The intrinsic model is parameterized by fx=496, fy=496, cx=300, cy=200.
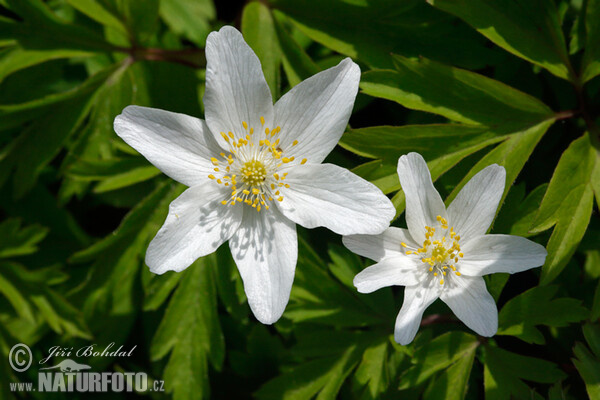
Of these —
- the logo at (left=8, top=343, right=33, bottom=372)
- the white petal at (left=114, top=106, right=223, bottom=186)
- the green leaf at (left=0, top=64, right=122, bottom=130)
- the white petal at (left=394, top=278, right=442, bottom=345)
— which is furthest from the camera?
the logo at (left=8, top=343, right=33, bottom=372)

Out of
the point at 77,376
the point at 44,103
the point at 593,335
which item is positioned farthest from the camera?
the point at 77,376

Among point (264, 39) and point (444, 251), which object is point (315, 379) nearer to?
point (444, 251)

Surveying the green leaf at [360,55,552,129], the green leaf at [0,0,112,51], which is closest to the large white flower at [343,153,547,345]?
the green leaf at [360,55,552,129]

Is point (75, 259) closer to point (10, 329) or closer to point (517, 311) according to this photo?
point (10, 329)

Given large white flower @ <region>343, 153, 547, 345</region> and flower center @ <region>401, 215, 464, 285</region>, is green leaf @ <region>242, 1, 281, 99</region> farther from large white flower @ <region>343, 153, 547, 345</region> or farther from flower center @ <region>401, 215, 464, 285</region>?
flower center @ <region>401, 215, 464, 285</region>

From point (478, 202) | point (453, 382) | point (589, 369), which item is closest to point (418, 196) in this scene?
point (478, 202)

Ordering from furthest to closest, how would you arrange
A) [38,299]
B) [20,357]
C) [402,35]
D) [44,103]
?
[20,357] → [38,299] → [44,103] → [402,35]
